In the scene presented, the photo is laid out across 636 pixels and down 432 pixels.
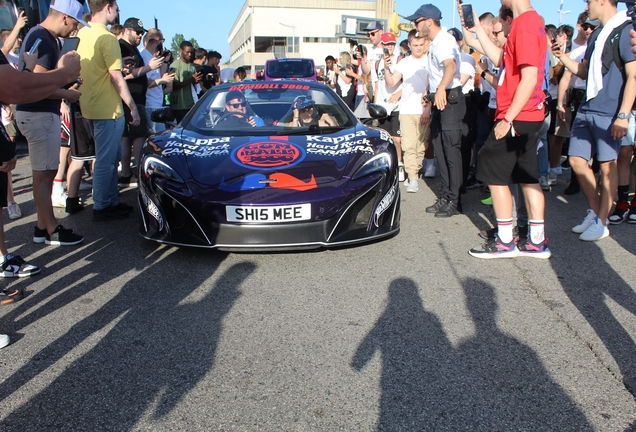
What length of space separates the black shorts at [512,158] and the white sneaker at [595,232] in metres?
0.84

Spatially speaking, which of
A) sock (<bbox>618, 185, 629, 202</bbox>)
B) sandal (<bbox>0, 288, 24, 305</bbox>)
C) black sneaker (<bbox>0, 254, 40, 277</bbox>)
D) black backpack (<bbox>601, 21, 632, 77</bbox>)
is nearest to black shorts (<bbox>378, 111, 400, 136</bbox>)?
sock (<bbox>618, 185, 629, 202</bbox>)

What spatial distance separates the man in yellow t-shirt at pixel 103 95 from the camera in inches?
188

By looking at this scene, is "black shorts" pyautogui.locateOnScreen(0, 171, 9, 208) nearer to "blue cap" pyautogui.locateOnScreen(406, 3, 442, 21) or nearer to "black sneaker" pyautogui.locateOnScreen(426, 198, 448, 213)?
"black sneaker" pyautogui.locateOnScreen(426, 198, 448, 213)

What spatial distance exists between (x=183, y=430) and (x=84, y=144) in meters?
4.13

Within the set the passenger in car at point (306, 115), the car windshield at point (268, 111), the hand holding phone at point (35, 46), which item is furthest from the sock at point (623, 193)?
the hand holding phone at point (35, 46)

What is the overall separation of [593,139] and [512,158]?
3.46ft

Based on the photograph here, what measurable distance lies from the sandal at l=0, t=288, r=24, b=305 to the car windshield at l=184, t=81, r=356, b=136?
1.94m

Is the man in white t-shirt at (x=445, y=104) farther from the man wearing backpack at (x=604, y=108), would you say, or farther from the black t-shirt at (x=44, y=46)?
the black t-shirt at (x=44, y=46)

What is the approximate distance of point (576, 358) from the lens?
2.36 metres

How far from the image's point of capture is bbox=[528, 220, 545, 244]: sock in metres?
3.79

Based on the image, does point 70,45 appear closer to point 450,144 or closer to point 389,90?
point 450,144

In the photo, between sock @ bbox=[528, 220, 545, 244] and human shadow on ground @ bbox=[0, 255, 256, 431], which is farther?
sock @ bbox=[528, 220, 545, 244]

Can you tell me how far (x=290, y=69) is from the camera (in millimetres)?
14641

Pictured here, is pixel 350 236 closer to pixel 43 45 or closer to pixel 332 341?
pixel 332 341
